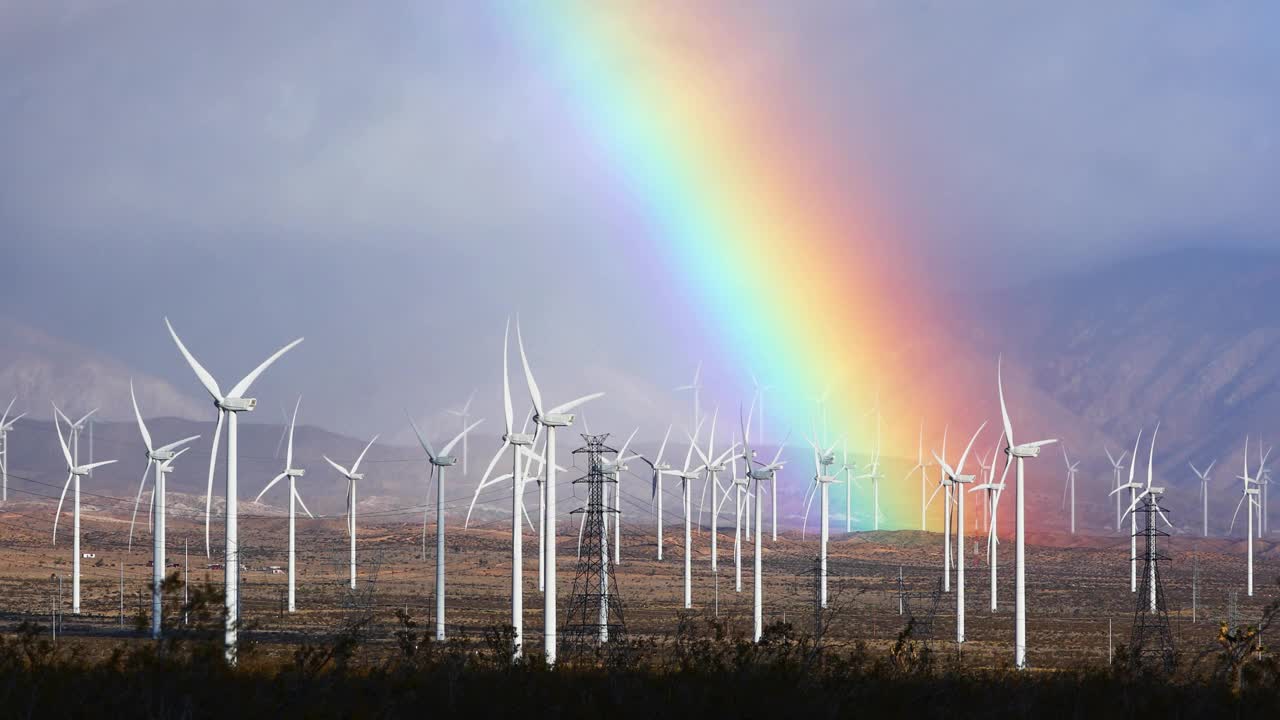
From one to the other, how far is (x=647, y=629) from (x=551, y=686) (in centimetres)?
6828

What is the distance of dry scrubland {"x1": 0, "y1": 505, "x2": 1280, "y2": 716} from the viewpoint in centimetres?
1506

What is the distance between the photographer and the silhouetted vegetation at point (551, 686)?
1352 centimetres

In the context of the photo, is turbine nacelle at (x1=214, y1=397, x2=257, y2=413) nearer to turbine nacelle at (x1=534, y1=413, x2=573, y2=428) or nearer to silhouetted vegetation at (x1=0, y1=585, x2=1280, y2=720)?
turbine nacelle at (x1=534, y1=413, x2=573, y2=428)

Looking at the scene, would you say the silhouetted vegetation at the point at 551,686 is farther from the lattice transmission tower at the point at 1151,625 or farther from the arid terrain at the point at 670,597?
the arid terrain at the point at 670,597

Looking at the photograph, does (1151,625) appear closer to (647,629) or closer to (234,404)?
(647,629)

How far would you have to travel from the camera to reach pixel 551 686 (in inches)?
626

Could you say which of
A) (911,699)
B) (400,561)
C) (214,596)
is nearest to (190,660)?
(214,596)

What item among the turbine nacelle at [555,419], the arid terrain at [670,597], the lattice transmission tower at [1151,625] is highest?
the turbine nacelle at [555,419]

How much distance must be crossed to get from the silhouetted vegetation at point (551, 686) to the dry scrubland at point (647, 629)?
0.21 ft

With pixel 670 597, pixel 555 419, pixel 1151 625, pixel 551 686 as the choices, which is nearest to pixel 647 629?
pixel 555 419

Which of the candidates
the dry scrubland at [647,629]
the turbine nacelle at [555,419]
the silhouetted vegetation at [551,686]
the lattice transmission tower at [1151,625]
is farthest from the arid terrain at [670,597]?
the silhouetted vegetation at [551,686]

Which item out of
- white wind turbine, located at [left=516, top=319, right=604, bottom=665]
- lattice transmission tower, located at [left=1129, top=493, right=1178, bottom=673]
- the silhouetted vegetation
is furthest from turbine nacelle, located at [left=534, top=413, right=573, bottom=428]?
the silhouetted vegetation

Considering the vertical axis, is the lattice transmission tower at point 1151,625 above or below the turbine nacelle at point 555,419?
below

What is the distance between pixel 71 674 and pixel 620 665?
19.9 ft
